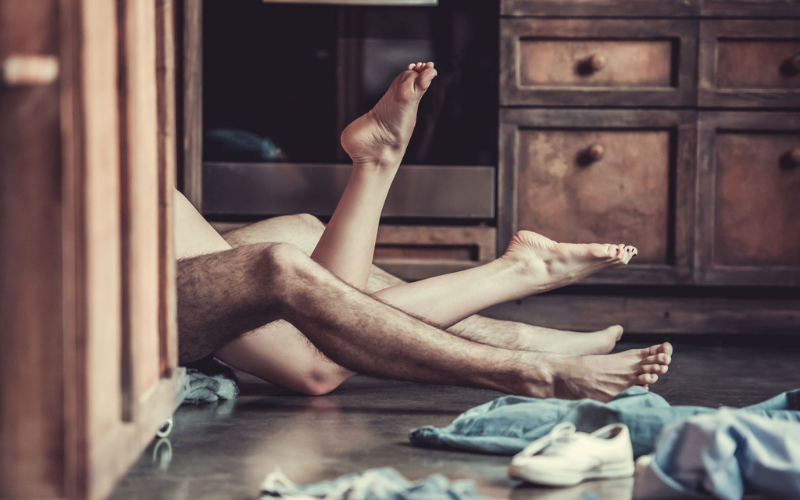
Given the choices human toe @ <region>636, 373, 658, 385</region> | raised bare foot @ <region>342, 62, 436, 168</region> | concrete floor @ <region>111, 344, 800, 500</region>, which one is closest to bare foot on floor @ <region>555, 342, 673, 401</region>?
human toe @ <region>636, 373, 658, 385</region>

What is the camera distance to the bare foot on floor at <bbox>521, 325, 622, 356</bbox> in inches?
61.6

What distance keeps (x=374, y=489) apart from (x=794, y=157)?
1575 mm

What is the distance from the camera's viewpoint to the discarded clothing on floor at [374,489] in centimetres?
82

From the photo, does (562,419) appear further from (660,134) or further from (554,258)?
(660,134)

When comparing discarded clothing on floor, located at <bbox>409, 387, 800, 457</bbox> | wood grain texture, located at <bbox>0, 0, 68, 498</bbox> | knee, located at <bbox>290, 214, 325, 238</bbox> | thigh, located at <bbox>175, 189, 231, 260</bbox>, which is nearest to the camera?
wood grain texture, located at <bbox>0, 0, 68, 498</bbox>

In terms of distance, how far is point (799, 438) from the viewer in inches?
32.0

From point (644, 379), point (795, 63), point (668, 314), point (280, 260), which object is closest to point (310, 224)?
point (280, 260)

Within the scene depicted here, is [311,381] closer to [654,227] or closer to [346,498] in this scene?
[346,498]

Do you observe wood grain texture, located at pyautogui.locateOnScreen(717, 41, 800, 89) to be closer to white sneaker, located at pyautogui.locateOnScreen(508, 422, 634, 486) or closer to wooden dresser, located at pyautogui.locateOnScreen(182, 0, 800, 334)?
wooden dresser, located at pyautogui.locateOnScreen(182, 0, 800, 334)

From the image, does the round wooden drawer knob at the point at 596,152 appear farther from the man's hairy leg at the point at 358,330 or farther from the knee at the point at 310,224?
the man's hairy leg at the point at 358,330

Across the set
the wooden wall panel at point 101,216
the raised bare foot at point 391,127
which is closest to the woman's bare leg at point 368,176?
the raised bare foot at point 391,127

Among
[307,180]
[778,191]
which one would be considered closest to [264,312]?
[307,180]

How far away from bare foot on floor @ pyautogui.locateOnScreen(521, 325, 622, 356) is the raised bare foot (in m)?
0.42

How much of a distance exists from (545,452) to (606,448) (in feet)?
0.22
